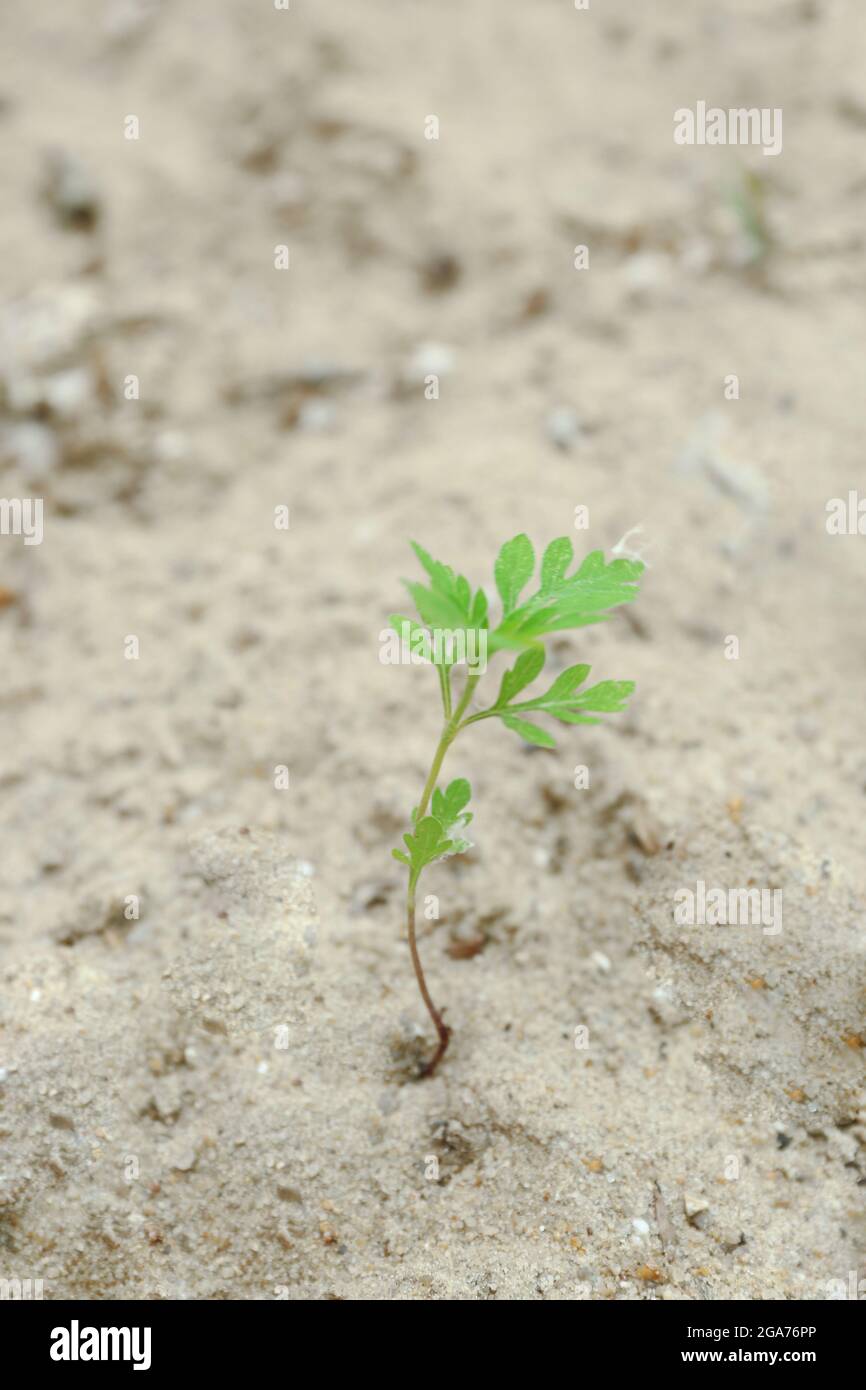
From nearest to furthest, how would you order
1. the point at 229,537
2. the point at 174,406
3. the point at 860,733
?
the point at 860,733 < the point at 229,537 < the point at 174,406

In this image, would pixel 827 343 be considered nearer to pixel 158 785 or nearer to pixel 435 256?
pixel 435 256

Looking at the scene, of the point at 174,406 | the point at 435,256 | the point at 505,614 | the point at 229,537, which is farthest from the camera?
the point at 435,256

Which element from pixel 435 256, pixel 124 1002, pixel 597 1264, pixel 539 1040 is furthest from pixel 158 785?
pixel 435 256

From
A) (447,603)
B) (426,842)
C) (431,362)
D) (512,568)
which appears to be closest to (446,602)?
(447,603)

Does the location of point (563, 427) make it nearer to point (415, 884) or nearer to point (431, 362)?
point (431, 362)

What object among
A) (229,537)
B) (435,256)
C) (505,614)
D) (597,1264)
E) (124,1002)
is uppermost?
(435,256)

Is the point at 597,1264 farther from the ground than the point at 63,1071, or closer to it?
closer to it
